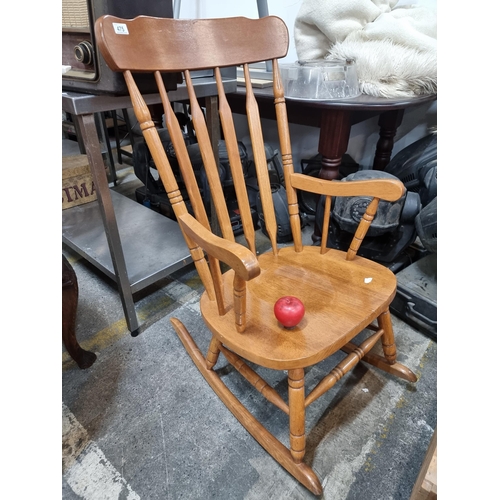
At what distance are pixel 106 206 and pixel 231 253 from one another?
0.59 meters

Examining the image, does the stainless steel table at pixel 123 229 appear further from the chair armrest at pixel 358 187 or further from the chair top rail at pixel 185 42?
the chair armrest at pixel 358 187

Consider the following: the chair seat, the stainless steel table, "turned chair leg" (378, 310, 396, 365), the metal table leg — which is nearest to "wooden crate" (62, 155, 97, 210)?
the stainless steel table

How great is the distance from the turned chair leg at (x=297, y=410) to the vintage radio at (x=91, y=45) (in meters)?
0.80

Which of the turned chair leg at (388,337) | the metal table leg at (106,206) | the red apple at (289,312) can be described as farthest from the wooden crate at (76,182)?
the turned chair leg at (388,337)

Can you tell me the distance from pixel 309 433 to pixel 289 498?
0.53ft

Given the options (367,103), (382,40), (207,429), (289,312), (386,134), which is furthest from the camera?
(386,134)

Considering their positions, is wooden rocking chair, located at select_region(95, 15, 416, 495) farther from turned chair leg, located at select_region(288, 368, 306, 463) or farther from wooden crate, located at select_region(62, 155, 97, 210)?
wooden crate, located at select_region(62, 155, 97, 210)

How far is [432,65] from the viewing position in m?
1.12

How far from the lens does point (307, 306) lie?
75cm

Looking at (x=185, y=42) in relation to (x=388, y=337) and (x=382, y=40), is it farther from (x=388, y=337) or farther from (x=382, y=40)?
(x=388, y=337)

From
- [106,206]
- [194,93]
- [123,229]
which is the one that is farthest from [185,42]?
[123,229]

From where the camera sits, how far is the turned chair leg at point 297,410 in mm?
667

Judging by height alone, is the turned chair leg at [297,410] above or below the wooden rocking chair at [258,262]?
below
